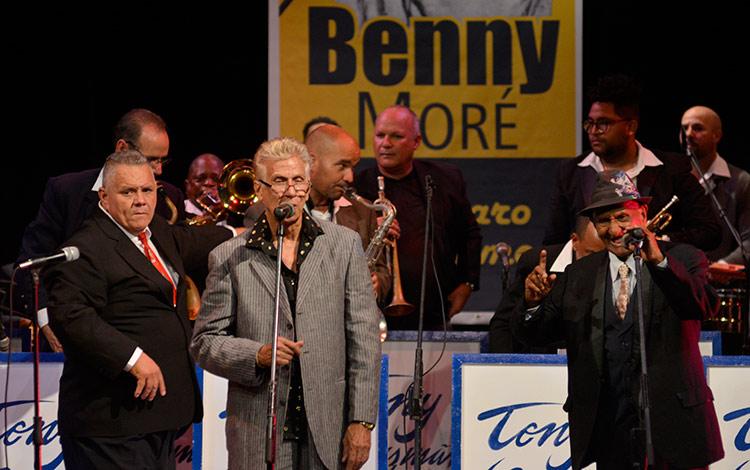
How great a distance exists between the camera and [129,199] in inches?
160

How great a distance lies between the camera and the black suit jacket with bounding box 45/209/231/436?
3.80m

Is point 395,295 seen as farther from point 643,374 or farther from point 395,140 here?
point 643,374

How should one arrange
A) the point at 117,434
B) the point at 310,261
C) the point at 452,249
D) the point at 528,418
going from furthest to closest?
the point at 452,249, the point at 528,418, the point at 117,434, the point at 310,261

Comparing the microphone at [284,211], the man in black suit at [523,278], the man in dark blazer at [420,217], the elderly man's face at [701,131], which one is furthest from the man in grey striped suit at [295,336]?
the elderly man's face at [701,131]

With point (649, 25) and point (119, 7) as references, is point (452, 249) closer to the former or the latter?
point (649, 25)

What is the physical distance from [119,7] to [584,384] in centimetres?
572

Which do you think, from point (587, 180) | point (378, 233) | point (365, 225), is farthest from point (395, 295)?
point (587, 180)

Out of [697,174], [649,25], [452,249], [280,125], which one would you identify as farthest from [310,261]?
[649,25]

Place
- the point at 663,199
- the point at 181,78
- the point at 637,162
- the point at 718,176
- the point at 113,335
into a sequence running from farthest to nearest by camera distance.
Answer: the point at 181,78, the point at 718,176, the point at 637,162, the point at 663,199, the point at 113,335

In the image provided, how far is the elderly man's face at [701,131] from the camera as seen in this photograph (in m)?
7.29

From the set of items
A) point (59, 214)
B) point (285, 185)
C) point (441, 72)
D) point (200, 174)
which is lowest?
point (59, 214)

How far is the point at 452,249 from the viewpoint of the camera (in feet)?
22.0

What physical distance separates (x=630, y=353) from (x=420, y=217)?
2.79 meters

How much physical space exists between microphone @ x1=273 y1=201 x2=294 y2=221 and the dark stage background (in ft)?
15.9
